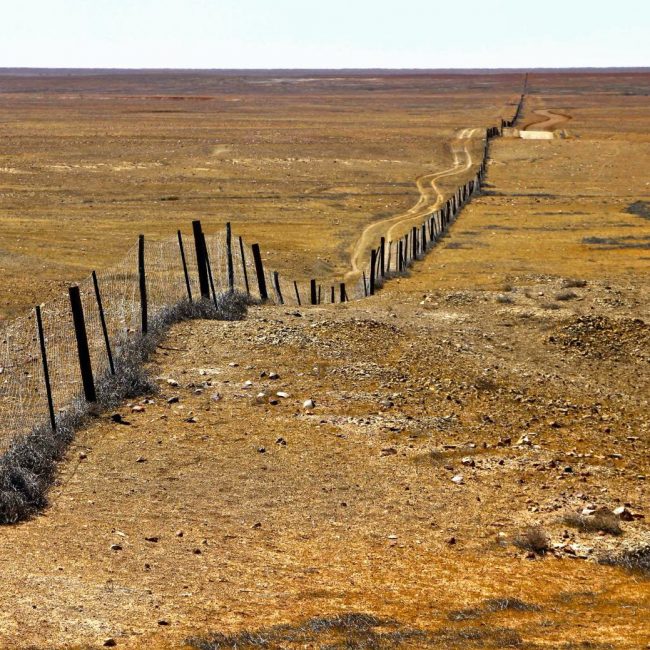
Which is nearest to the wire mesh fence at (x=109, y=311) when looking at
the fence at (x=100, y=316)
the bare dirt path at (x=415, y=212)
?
the fence at (x=100, y=316)

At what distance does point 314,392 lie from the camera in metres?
16.8

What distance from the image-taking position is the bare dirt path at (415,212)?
37.8 meters

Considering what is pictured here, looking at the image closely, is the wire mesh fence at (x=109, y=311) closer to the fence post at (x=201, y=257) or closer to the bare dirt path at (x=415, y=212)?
the fence post at (x=201, y=257)

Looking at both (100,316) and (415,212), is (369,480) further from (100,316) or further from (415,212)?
(415,212)

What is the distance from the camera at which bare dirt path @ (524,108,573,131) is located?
335 feet

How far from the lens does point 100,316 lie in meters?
17.8

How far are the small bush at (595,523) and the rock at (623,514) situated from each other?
0.41ft

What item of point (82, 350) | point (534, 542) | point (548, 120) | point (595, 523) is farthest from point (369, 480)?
point (548, 120)

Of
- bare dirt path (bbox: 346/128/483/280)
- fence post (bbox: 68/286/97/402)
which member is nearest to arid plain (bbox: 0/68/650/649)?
fence post (bbox: 68/286/97/402)

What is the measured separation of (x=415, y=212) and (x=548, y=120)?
236 ft

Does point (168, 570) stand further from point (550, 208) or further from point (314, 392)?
point (550, 208)

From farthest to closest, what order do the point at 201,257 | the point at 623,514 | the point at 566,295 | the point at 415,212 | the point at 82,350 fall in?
the point at 415,212, the point at 566,295, the point at 201,257, the point at 82,350, the point at 623,514

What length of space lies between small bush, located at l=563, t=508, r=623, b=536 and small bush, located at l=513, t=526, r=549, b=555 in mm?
614

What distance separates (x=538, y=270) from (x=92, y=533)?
25.7 metres
